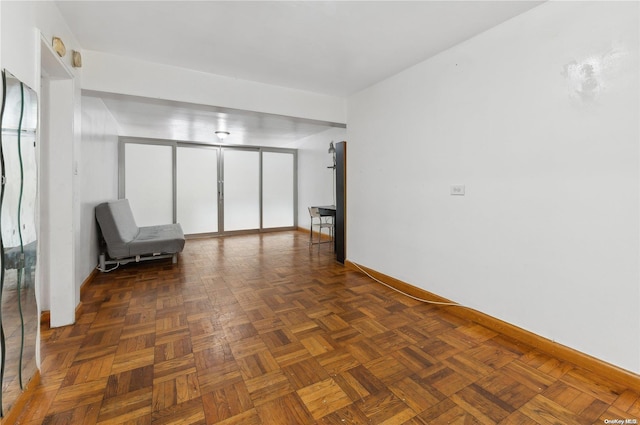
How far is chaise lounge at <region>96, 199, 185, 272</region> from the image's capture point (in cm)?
363

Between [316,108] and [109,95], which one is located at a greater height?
[316,108]

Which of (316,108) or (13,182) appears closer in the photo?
(13,182)

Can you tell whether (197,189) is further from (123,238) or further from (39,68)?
(39,68)

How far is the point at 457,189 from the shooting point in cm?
252

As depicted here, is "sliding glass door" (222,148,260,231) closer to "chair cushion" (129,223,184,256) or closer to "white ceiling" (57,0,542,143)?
"chair cushion" (129,223,184,256)

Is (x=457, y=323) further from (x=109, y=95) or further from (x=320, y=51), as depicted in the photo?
(x=109, y=95)

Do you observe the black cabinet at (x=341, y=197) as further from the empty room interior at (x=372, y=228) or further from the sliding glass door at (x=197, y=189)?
the sliding glass door at (x=197, y=189)

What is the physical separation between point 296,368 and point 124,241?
3.23 m

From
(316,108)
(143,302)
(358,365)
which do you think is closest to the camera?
(358,365)

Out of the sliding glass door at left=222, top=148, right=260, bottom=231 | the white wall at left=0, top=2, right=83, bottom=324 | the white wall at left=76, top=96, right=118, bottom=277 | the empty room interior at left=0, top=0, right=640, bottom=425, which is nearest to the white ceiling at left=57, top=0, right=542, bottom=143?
the empty room interior at left=0, top=0, right=640, bottom=425

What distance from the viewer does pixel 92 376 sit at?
1.65m

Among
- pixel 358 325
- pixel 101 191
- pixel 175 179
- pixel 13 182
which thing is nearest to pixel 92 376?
pixel 13 182

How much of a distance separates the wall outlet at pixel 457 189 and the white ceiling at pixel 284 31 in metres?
1.25

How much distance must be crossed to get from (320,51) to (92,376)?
2.96 meters
